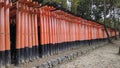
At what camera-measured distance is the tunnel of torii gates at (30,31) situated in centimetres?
722

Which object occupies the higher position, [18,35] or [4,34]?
[4,34]

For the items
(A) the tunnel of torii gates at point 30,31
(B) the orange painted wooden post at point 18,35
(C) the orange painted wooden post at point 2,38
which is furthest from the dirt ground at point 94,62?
(C) the orange painted wooden post at point 2,38

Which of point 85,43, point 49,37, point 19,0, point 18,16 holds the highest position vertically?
point 19,0

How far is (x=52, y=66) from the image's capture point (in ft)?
29.0

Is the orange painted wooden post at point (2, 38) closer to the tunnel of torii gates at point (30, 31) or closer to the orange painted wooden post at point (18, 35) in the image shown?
the tunnel of torii gates at point (30, 31)

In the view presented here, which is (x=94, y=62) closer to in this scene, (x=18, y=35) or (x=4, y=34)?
(x=18, y=35)

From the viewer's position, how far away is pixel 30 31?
28.7ft

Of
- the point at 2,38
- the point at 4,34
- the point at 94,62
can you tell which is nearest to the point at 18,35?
the point at 4,34

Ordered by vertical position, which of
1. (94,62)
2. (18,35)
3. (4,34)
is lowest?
(94,62)

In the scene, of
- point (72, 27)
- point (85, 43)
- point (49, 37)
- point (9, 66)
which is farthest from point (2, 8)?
point (85, 43)

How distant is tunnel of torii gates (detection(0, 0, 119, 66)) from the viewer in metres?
7.22

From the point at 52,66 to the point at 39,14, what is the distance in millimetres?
2320

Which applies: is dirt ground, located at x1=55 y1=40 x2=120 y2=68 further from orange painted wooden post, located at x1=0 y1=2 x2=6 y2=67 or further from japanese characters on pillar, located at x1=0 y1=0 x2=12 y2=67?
orange painted wooden post, located at x1=0 y1=2 x2=6 y2=67

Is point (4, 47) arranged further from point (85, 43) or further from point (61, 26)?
point (85, 43)
